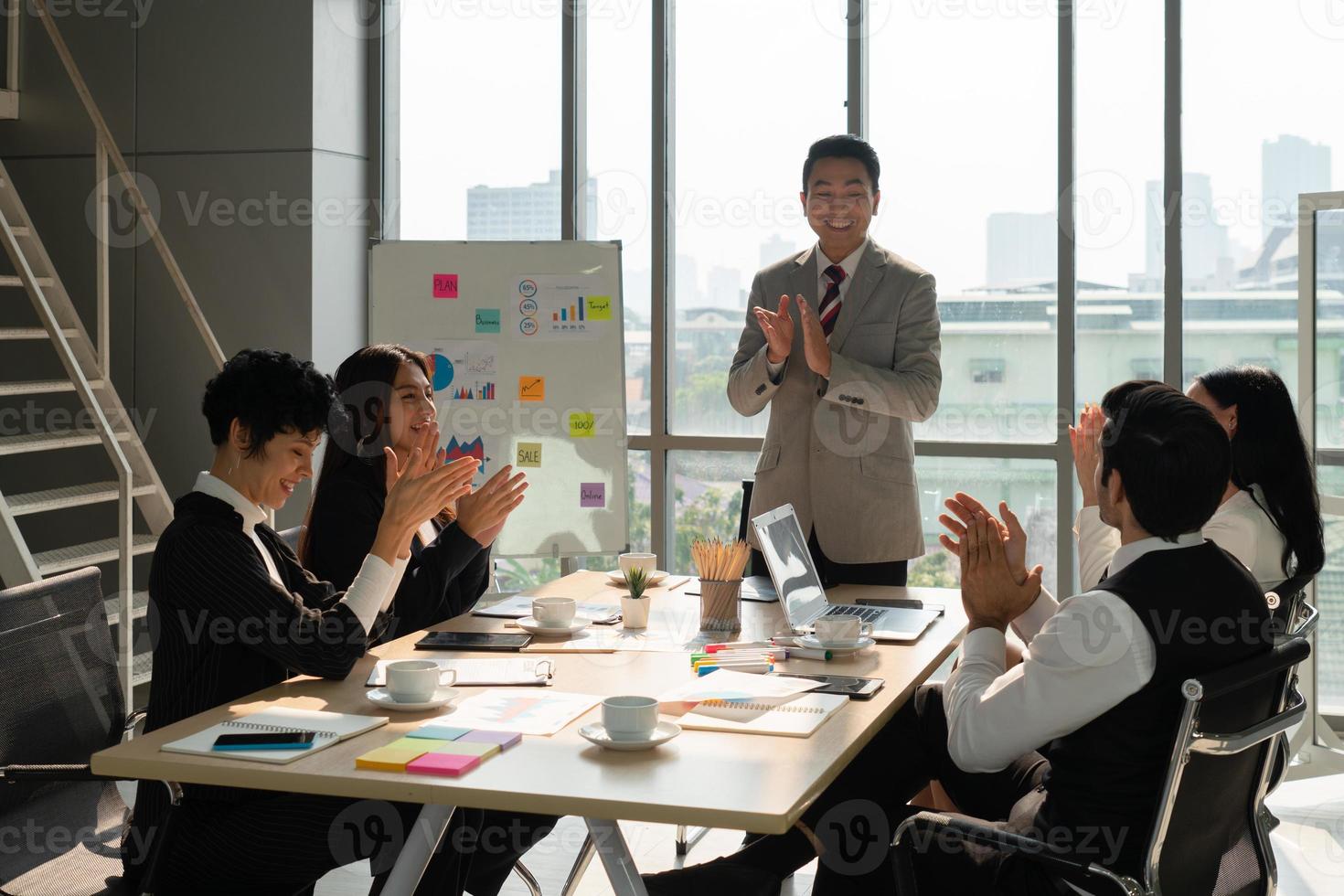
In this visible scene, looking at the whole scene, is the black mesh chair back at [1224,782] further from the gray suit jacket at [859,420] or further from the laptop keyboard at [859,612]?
the gray suit jacket at [859,420]

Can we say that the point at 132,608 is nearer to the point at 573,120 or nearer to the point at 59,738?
the point at 59,738

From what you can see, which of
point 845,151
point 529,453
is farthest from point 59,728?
point 529,453

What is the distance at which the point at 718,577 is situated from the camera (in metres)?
2.74

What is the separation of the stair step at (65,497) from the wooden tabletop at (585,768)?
2.73 meters

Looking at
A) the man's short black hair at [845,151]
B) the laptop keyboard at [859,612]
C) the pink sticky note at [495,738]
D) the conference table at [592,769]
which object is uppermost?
the man's short black hair at [845,151]

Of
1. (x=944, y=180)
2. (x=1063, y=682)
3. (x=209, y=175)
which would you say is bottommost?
(x=1063, y=682)

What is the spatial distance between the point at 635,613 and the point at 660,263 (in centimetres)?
287

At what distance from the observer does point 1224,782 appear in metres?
1.85

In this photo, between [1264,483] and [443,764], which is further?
[1264,483]

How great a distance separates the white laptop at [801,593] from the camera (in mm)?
2746

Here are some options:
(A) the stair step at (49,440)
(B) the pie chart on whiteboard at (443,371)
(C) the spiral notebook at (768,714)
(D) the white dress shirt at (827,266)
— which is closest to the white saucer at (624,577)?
(D) the white dress shirt at (827,266)

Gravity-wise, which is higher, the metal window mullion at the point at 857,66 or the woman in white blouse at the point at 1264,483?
the metal window mullion at the point at 857,66

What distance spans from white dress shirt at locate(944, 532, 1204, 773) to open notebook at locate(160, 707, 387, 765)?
0.92 m

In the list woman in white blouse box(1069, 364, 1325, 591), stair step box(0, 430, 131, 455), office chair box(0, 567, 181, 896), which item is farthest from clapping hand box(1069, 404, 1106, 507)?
stair step box(0, 430, 131, 455)
